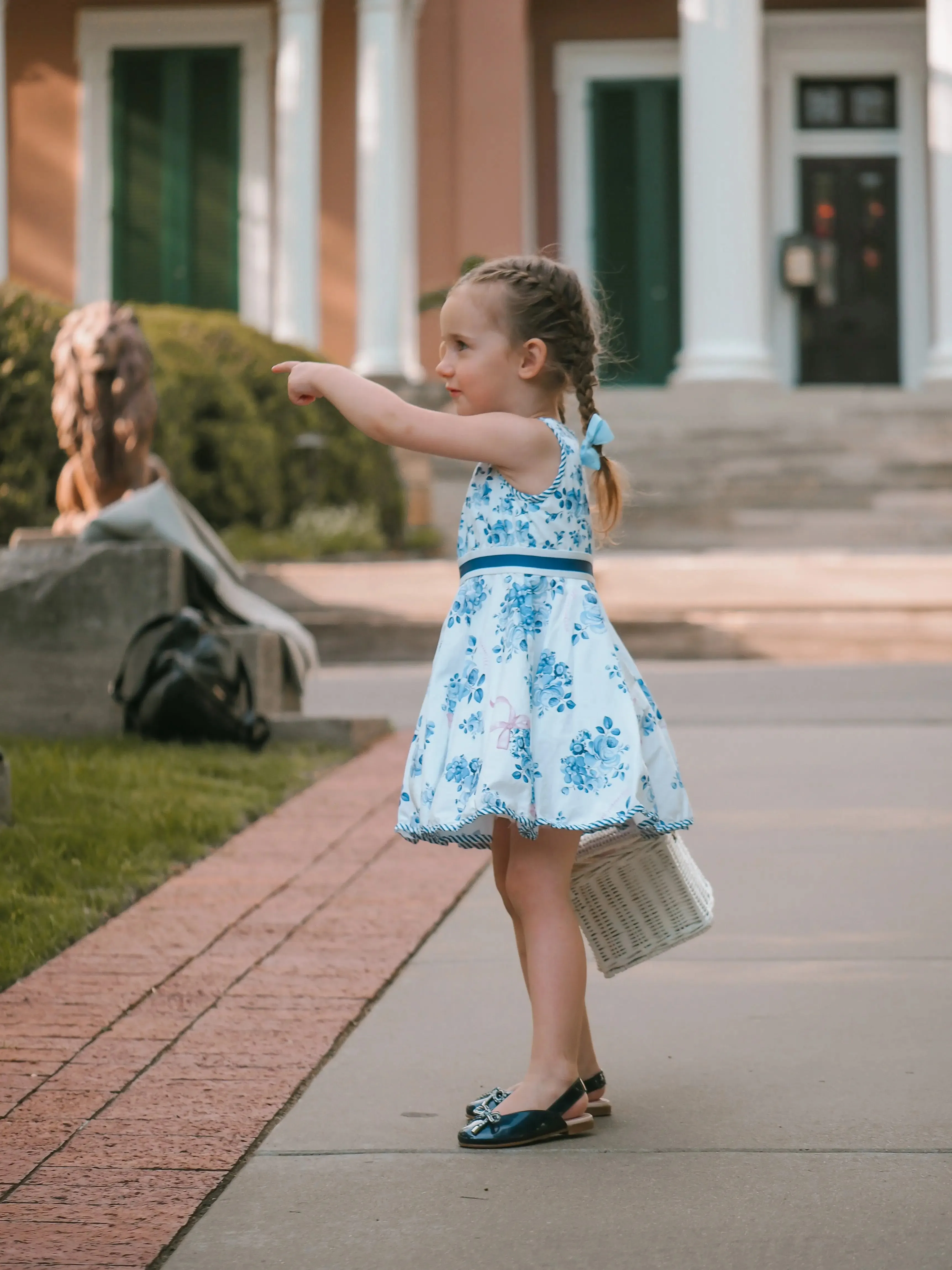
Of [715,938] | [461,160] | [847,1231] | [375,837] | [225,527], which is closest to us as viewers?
[847,1231]

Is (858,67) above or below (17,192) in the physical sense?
above

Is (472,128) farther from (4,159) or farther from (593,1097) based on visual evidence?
(593,1097)

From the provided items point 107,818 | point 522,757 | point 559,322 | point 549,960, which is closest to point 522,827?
point 522,757

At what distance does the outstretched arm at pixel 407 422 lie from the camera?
276 centimetres

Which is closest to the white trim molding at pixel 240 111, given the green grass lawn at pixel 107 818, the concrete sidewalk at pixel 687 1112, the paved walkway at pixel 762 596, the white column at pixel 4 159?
the white column at pixel 4 159

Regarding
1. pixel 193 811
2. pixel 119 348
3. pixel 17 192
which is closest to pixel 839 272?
pixel 17 192

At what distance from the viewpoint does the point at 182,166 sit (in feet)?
65.6

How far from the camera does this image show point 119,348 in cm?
680

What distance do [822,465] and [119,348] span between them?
31.4 feet

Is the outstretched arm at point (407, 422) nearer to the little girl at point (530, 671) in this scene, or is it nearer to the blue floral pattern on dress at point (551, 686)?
the little girl at point (530, 671)

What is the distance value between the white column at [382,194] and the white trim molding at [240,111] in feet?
6.36

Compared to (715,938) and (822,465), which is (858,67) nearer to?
(822,465)

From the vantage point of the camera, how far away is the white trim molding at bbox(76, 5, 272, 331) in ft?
65.2

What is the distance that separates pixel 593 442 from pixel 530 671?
403mm
